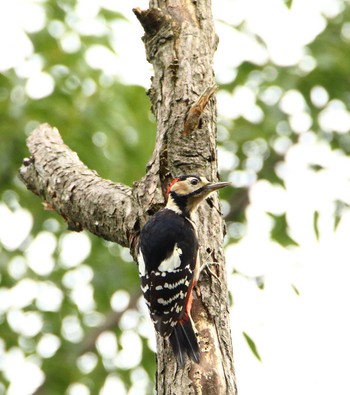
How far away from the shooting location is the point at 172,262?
455 centimetres

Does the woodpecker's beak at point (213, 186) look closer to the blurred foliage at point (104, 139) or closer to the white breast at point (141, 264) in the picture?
the white breast at point (141, 264)

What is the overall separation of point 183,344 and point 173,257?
89 cm

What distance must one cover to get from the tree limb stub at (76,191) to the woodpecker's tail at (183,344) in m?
0.67

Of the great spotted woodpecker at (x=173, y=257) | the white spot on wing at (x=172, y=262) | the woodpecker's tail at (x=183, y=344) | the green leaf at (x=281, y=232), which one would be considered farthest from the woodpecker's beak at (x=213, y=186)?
the green leaf at (x=281, y=232)

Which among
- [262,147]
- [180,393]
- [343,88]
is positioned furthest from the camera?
[262,147]

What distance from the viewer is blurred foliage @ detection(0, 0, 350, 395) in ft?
20.0

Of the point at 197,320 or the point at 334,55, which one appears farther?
the point at 334,55

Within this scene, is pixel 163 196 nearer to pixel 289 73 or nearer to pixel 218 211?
pixel 218 211

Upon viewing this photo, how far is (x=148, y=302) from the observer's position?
14.6 feet

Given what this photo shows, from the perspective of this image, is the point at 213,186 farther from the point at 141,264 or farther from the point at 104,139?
the point at 104,139

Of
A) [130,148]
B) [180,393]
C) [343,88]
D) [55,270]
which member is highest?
[343,88]

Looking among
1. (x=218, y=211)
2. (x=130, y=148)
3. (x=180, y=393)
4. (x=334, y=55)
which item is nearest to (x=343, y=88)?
(x=334, y=55)

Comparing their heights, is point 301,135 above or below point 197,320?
above

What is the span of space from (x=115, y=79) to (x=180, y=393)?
3358 mm
